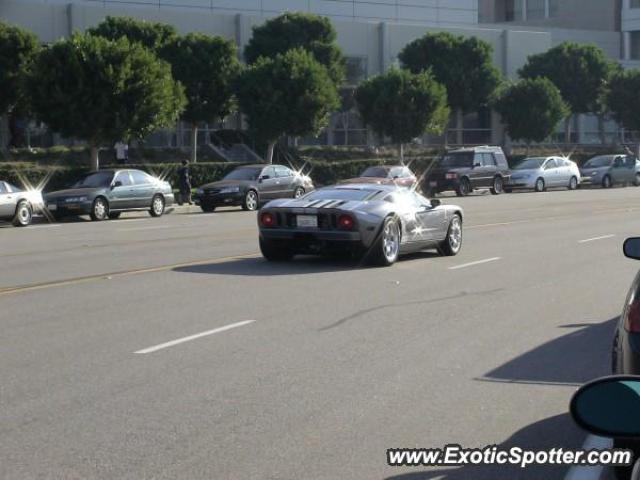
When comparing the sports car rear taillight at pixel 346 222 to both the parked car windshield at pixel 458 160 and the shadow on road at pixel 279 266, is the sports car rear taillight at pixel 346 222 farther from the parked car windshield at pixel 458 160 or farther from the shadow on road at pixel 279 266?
the parked car windshield at pixel 458 160

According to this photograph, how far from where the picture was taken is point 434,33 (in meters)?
64.5

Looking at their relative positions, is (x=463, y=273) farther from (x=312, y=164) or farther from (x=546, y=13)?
(x=546, y=13)

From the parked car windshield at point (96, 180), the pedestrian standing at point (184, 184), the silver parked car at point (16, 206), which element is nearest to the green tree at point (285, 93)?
the pedestrian standing at point (184, 184)

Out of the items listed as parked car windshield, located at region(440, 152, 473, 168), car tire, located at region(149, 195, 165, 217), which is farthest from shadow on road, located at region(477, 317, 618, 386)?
parked car windshield, located at region(440, 152, 473, 168)

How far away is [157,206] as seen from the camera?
3284 cm

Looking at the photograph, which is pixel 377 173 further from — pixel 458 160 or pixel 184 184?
pixel 184 184

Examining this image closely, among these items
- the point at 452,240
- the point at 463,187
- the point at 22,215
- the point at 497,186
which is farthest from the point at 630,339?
the point at 497,186

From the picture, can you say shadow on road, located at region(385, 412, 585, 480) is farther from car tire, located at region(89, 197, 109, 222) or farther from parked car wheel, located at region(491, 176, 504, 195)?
parked car wheel, located at region(491, 176, 504, 195)

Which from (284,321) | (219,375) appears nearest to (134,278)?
(284,321)

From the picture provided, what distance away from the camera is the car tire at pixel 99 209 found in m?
30.4

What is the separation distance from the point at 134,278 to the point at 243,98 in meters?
34.6

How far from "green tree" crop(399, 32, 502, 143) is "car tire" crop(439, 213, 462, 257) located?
44496mm

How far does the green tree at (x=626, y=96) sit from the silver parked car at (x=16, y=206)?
4936 centimetres

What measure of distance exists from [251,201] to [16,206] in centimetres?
860
